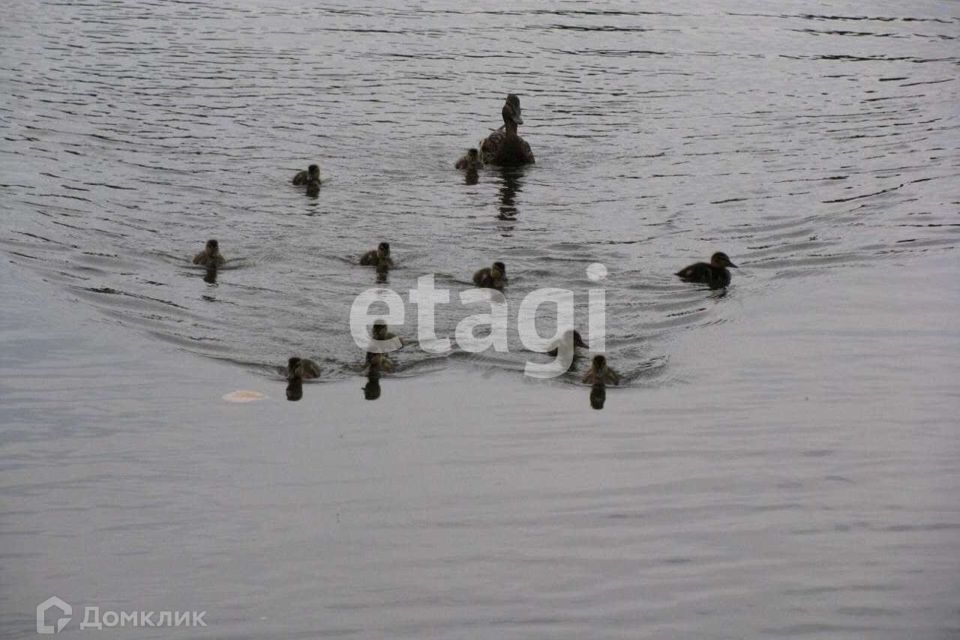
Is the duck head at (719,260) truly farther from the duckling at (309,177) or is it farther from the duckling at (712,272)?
the duckling at (309,177)

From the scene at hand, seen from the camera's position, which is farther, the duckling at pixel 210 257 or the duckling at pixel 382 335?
the duckling at pixel 210 257

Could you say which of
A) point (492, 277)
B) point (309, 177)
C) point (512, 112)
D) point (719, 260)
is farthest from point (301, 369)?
point (512, 112)

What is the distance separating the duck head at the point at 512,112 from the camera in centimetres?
2045

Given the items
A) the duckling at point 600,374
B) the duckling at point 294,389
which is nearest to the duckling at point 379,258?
the duckling at point 294,389

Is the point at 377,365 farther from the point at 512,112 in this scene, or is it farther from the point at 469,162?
the point at 512,112

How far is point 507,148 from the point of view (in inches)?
791

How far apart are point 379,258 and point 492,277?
1.26m

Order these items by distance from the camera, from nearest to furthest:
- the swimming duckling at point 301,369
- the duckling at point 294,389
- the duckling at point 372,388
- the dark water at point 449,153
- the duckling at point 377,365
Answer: the duckling at point 294,389 < the duckling at point 372,388 < the swimming duckling at point 301,369 < the duckling at point 377,365 < the dark water at point 449,153

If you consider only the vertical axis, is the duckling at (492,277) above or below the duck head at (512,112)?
below

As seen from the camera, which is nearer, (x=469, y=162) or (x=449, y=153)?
(x=469, y=162)

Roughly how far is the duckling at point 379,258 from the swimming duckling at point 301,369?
108 inches

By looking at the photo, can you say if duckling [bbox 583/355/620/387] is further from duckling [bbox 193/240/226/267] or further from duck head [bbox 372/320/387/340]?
duckling [bbox 193/240/226/267]
